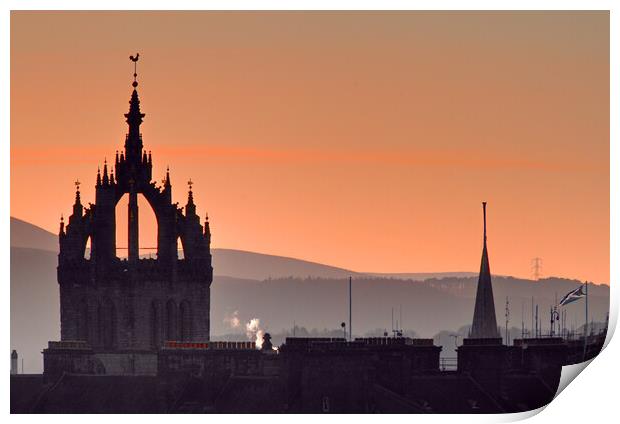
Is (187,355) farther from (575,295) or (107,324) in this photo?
(575,295)

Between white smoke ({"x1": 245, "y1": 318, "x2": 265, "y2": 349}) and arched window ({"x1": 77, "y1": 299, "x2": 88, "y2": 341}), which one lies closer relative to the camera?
white smoke ({"x1": 245, "y1": 318, "x2": 265, "y2": 349})

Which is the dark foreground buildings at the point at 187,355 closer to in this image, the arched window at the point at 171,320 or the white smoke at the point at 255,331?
the arched window at the point at 171,320

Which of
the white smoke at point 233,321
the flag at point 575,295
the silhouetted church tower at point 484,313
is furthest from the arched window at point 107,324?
the flag at point 575,295

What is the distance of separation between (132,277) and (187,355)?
11.7 meters

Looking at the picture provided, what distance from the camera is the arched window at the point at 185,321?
607ft

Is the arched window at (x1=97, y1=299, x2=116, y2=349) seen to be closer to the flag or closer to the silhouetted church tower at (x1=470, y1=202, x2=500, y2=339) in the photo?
the silhouetted church tower at (x1=470, y1=202, x2=500, y2=339)

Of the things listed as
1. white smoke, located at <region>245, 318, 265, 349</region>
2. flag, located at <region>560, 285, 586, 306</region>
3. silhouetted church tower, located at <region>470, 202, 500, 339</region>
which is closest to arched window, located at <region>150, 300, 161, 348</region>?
white smoke, located at <region>245, 318, 265, 349</region>

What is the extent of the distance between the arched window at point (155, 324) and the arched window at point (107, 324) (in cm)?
153

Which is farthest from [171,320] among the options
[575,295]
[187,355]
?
[575,295]

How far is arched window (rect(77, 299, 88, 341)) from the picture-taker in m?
184

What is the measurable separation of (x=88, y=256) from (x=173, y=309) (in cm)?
403

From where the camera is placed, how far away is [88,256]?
187m
